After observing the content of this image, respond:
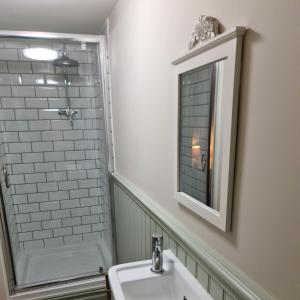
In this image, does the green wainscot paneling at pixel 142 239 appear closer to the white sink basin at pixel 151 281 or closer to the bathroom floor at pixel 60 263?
the white sink basin at pixel 151 281

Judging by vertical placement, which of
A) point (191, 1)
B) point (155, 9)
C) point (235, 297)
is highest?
point (155, 9)

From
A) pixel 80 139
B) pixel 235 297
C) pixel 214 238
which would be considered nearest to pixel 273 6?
pixel 214 238

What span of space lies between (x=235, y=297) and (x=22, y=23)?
2529 millimetres

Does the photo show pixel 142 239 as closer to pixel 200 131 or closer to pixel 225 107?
pixel 200 131

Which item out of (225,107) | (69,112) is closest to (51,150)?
(69,112)

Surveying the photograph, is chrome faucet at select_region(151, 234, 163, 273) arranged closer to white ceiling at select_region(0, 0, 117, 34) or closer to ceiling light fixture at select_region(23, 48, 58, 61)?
white ceiling at select_region(0, 0, 117, 34)

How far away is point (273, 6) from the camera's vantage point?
56cm

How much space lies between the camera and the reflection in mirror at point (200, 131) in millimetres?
803

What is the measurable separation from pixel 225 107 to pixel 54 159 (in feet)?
8.23

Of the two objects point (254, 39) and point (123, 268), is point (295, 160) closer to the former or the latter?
point (254, 39)

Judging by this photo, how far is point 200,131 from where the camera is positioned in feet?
2.97

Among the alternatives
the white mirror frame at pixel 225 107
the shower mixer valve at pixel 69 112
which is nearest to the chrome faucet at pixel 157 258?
the white mirror frame at pixel 225 107

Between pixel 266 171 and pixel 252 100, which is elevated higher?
pixel 252 100

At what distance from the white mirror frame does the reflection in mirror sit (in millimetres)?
23
